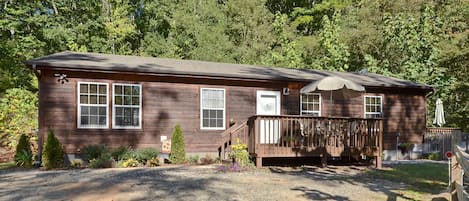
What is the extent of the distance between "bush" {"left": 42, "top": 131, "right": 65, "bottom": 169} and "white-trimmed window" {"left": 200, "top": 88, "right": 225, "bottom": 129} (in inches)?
172

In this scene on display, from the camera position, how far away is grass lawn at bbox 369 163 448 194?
8242 millimetres

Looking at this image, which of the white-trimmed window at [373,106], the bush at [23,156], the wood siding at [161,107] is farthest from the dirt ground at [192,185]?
the white-trimmed window at [373,106]

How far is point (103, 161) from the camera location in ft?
35.0

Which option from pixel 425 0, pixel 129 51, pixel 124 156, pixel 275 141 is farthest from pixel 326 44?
pixel 124 156

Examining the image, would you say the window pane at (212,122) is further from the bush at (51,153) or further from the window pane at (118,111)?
the bush at (51,153)

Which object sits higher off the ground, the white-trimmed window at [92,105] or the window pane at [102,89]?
the window pane at [102,89]

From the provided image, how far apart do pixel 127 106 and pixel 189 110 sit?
196 centimetres

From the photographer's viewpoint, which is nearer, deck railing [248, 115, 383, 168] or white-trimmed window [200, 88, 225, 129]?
deck railing [248, 115, 383, 168]

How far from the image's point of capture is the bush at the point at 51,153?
10352 millimetres

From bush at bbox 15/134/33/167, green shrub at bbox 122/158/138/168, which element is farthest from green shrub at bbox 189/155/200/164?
bush at bbox 15/134/33/167

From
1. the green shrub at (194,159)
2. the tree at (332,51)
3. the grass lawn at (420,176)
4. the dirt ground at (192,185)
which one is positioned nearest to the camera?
the dirt ground at (192,185)

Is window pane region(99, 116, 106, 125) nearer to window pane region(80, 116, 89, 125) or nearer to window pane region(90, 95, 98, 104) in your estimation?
window pane region(80, 116, 89, 125)

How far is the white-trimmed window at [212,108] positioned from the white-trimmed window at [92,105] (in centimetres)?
301

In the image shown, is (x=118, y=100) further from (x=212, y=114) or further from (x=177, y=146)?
(x=212, y=114)
